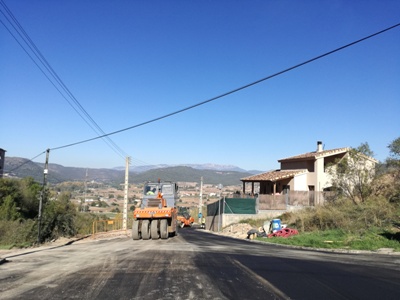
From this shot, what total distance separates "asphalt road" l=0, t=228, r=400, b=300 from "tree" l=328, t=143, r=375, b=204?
18.3m

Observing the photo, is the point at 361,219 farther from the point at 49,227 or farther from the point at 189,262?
the point at 49,227

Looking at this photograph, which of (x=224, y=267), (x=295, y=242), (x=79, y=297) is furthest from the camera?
(x=295, y=242)

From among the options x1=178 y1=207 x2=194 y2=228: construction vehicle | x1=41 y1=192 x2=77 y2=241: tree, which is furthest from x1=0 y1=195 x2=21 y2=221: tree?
x1=178 y1=207 x2=194 y2=228: construction vehicle

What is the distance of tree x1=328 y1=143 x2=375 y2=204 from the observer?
29906 millimetres

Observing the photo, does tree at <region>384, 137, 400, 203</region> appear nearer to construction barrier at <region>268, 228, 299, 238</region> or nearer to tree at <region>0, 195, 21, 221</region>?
construction barrier at <region>268, 228, 299, 238</region>

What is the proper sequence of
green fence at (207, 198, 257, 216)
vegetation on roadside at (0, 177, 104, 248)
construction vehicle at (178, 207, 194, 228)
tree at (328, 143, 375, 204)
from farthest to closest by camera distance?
construction vehicle at (178, 207, 194, 228) → green fence at (207, 198, 257, 216) → tree at (328, 143, 375, 204) → vegetation on roadside at (0, 177, 104, 248)

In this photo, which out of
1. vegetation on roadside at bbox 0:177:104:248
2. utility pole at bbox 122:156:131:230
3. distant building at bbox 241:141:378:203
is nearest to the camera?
vegetation on roadside at bbox 0:177:104:248

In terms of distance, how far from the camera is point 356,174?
3039 centimetres

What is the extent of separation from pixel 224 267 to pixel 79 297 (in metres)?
4.61

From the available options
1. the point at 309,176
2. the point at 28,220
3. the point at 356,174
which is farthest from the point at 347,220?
the point at 28,220

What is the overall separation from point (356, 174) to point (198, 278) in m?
24.8

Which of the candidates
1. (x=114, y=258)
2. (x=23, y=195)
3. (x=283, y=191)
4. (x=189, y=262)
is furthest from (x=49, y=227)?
(x=23, y=195)

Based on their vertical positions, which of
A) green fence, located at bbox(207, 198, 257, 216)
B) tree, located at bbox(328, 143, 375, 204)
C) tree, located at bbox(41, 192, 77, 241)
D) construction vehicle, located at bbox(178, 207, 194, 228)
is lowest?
construction vehicle, located at bbox(178, 207, 194, 228)

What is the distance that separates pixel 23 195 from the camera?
51.9 metres
